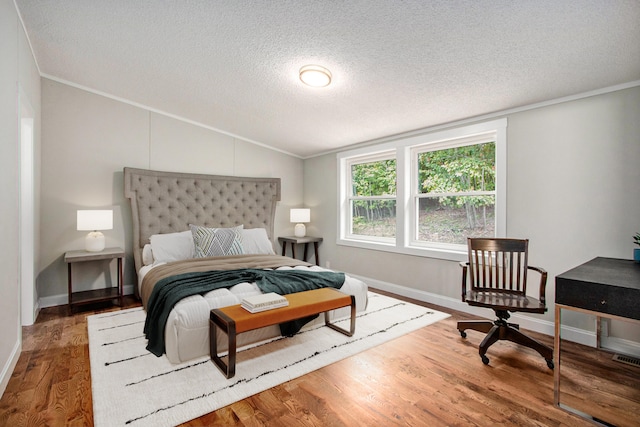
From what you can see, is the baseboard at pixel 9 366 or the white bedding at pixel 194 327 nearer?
the baseboard at pixel 9 366

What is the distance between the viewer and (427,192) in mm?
3961

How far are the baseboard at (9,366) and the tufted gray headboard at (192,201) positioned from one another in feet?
5.00

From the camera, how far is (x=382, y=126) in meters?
3.89

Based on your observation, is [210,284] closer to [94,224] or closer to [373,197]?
[94,224]

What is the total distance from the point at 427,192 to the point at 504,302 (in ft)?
5.97

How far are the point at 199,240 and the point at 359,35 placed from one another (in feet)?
9.42

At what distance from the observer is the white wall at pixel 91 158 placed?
143 inches

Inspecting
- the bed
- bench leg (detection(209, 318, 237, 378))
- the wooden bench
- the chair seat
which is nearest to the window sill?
the chair seat

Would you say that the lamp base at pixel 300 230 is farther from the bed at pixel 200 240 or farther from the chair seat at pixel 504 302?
the chair seat at pixel 504 302

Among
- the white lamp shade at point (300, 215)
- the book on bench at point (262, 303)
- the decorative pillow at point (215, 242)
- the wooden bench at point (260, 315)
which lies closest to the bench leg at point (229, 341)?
the wooden bench at point (260, 315)

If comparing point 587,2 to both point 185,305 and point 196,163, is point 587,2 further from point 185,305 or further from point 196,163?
point 196,163

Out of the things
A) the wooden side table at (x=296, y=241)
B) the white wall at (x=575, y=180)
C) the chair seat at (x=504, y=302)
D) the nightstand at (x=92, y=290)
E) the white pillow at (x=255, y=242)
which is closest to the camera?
the chair seat at (x=504, y=302)

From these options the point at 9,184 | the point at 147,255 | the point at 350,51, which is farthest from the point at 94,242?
the point at 350,51

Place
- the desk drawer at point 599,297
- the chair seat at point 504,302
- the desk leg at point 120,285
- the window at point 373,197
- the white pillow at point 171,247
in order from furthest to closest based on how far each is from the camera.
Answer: the window at point 373,197 < the white pillow at point 171,247 < the desk leg at point 120,285 < the chair seat at point 504,302 < the desk drawer at point 599,297
